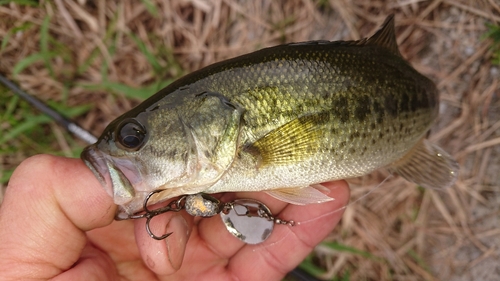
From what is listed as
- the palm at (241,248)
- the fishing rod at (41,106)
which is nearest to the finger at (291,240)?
the palm at (241,248)

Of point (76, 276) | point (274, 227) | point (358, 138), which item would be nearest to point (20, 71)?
point (76, 276)

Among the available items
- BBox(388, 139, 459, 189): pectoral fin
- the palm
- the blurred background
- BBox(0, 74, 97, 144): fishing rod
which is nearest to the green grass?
the blurred background

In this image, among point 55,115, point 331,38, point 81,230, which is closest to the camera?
point 81,230

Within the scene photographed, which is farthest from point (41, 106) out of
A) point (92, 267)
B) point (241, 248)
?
point (241, 248)

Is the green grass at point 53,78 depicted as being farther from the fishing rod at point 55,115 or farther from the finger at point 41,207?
the finger at point 41,207

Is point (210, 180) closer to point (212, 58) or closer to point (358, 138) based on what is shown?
point (358, 138)

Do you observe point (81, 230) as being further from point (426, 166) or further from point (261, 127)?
point (426, 166)

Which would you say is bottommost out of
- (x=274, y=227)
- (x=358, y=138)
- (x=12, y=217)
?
(x=274, y=227)
